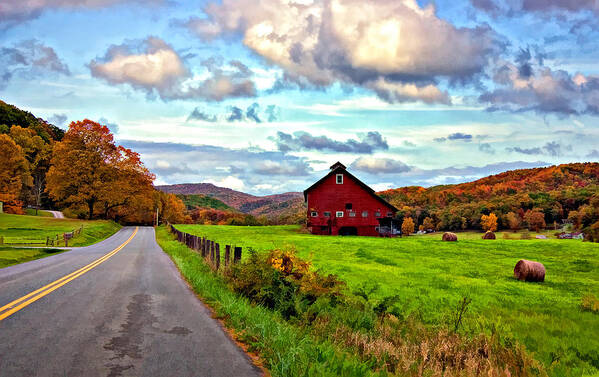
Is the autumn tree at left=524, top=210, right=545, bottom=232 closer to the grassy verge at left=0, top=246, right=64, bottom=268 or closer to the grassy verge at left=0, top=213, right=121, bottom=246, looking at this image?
the grassy verge at left=0, top=213, right=121, bottom=246

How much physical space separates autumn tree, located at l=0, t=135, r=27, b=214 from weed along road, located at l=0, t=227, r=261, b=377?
6850 centimetres

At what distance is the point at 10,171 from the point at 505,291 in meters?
80.1

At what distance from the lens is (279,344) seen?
6516 mm

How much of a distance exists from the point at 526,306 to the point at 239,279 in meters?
8.76

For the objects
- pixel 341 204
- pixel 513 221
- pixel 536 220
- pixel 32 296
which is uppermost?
pixel 341 204

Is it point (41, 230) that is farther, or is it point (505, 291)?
point (41, 230)

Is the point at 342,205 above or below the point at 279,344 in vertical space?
above

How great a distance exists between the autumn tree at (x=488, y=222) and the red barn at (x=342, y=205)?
2668cm

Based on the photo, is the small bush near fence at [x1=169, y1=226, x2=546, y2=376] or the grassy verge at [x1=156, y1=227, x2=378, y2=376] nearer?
the grassy verge at [x1=156, y1=227, x2=378, y2=376]

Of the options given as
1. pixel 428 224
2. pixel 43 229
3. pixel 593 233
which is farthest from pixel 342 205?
pixel 43 229

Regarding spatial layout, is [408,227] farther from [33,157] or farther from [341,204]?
[33,157]

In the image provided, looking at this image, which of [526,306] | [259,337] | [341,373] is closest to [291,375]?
[341,373]

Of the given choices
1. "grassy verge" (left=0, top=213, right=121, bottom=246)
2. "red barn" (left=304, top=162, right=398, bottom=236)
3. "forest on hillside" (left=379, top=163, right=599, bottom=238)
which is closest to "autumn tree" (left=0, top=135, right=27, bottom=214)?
"grassy verge" (left=0, top=213, right=121, bottom=246)

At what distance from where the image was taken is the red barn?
57.1 metres
